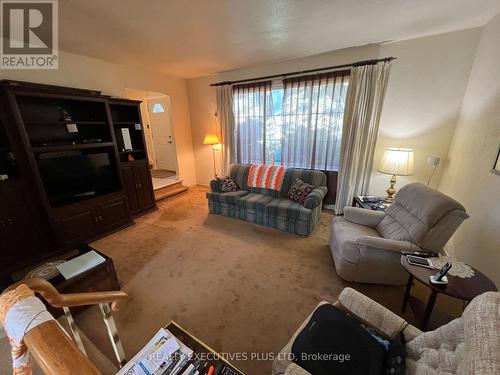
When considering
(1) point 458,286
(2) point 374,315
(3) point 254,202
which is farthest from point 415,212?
(3) point 254,202

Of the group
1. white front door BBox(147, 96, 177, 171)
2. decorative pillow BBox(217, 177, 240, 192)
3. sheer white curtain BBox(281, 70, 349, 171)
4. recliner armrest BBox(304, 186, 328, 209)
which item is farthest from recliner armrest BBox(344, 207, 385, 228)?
white front door BBox(147, 96, 177, 171)

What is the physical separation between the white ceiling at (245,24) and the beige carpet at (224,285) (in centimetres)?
261

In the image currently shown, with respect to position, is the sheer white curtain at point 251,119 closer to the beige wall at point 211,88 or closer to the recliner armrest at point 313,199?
the beige wall at point 211,88

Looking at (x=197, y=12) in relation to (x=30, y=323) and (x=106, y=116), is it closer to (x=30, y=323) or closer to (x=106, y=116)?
(x=106, y=116)

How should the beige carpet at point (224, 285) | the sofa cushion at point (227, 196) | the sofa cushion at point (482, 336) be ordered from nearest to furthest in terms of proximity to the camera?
the sofa cushion at point (482, 336) → the beige carpet at point (224, 285) → the sofa cushion at point (227, 196)

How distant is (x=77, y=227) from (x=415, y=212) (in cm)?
408

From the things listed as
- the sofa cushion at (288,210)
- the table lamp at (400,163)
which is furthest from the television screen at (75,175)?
the table lamp at (400,163)

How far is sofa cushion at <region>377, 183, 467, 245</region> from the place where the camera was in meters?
1.73

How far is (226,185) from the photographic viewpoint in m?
3.66

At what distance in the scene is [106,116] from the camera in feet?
10.00

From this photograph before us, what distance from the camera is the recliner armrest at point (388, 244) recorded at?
1.74m

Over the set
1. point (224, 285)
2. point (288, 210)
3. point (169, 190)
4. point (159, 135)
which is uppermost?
point (159, 135)

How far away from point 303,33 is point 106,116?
3.04m

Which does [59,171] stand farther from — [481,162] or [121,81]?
[481,162]
